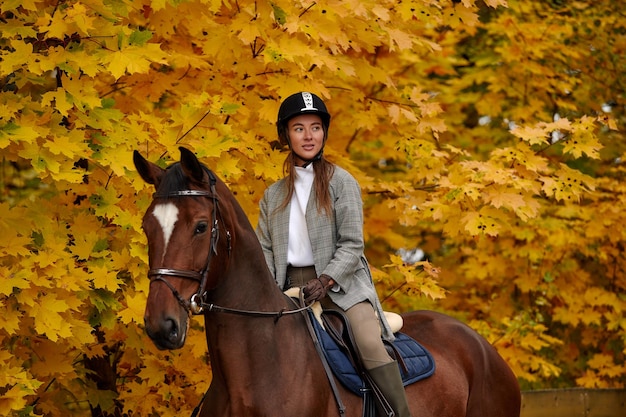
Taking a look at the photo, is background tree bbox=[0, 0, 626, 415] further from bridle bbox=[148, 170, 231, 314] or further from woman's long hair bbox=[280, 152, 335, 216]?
bridle bbox=[148, 170, 231, 314]

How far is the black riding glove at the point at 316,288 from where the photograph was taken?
393cm

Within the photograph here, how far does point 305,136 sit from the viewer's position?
422cm

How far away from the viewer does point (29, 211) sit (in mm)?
4543

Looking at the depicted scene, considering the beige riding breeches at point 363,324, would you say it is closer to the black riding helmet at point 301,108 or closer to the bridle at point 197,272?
the black riding helmet at point 301,108

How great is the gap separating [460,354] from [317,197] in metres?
1.60

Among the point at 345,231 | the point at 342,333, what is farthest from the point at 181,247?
the point at 342,333

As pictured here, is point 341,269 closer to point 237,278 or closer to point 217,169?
point 237,278

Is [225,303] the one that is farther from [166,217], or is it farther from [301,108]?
[301,108]

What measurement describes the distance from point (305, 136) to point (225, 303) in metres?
1.01

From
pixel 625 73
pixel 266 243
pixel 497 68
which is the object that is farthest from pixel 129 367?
pixel 625 73

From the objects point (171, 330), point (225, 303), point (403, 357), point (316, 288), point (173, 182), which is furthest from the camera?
point (403, 357)

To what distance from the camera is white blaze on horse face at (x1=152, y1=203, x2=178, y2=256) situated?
10.9 ft

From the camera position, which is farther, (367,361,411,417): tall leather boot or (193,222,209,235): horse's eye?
(367,361,411,417): tall leather boot

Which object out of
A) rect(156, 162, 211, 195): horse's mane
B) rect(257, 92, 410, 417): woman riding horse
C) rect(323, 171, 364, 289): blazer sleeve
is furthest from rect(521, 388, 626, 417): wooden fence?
rect(156, 162, 211, 195): horse's mane
